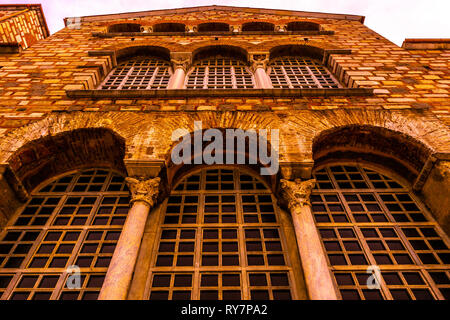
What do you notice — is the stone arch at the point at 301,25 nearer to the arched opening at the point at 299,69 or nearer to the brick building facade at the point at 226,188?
the arched opening at the point at 299,69

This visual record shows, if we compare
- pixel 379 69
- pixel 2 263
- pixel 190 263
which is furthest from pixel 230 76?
pixel 2 263

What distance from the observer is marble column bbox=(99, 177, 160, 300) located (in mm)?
2456

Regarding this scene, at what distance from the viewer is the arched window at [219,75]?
566 cm

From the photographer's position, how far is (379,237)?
329 cm

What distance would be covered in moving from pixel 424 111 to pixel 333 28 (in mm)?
4686

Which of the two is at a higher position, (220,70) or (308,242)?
(220,70)

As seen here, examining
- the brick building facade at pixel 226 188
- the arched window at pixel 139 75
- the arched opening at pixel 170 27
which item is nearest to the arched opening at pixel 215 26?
the arched opening at pixel 170 27

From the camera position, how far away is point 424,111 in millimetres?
4289

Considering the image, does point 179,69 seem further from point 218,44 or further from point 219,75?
point 218,44

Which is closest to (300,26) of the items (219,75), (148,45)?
(219,75)

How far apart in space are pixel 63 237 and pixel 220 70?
14.9ft

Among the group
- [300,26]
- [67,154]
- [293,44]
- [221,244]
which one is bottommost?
Result: [221,244]

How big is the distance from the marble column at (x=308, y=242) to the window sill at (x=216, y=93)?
1.79 metres
